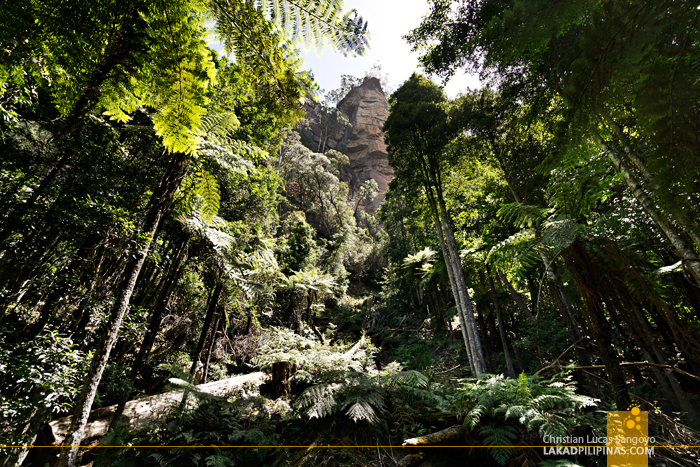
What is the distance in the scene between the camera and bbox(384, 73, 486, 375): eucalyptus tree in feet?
21.7

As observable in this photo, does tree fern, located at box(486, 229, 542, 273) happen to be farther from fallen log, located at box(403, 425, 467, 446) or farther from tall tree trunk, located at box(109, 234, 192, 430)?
tall tree trunk, located at box(109, 234, 192, 430)

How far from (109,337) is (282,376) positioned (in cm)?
333

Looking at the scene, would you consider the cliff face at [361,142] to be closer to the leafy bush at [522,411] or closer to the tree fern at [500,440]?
the leafy bush at [522,411]

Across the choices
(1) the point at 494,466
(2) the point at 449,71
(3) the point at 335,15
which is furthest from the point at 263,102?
(2) the point at 449,71

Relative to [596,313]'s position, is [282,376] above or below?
below

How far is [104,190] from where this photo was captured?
3625mm

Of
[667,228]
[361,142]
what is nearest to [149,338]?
[667,228]

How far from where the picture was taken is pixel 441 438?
222 centimetres

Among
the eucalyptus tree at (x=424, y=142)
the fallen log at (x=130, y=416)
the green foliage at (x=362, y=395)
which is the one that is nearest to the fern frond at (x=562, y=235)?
the green foliage at (x=362, y=395)

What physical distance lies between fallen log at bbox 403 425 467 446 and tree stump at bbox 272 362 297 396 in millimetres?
3294

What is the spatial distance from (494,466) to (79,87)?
13.1 ft

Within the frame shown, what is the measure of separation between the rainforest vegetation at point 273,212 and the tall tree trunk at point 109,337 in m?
0.02

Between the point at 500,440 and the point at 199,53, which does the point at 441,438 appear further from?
the point at 199,53

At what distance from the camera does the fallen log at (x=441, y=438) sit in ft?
7.04
